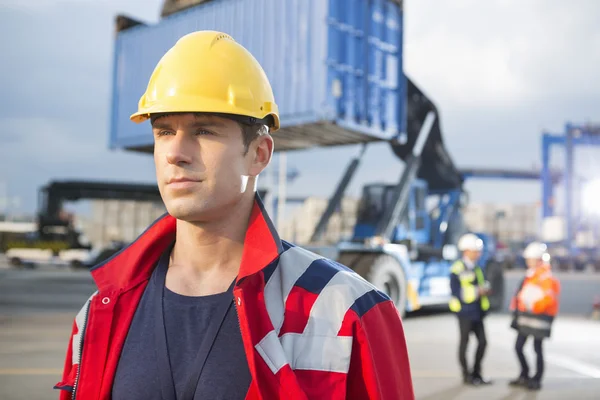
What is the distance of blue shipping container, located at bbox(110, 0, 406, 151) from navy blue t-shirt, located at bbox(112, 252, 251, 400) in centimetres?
761

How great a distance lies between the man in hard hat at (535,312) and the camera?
613 cm

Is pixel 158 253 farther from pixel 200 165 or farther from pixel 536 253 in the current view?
pixel 536 253

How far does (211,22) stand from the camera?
11.0 metres

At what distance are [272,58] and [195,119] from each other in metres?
8.62

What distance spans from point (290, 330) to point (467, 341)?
529 cm

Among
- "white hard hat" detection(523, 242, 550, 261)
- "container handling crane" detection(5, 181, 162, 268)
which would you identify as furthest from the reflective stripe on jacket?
"container handling crane" detection(5, 181, 162, 268)

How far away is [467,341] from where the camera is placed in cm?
635

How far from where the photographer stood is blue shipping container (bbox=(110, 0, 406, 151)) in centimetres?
921

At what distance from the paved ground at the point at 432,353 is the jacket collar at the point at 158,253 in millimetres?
4119

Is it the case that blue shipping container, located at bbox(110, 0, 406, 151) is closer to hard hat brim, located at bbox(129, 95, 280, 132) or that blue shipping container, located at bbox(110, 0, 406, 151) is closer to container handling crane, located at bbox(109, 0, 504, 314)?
container handling crane, located at bbox(109, 0, 504, 314)

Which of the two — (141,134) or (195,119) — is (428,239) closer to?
(141,134)

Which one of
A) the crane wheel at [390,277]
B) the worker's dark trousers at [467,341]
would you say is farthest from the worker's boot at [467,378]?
the crane wheel at [390,277]

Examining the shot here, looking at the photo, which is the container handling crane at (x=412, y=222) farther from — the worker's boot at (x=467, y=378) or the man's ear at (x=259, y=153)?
the man's ear at (x=259, y=153)

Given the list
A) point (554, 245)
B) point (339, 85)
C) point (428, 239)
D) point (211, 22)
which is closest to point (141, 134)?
point (211, 22)
